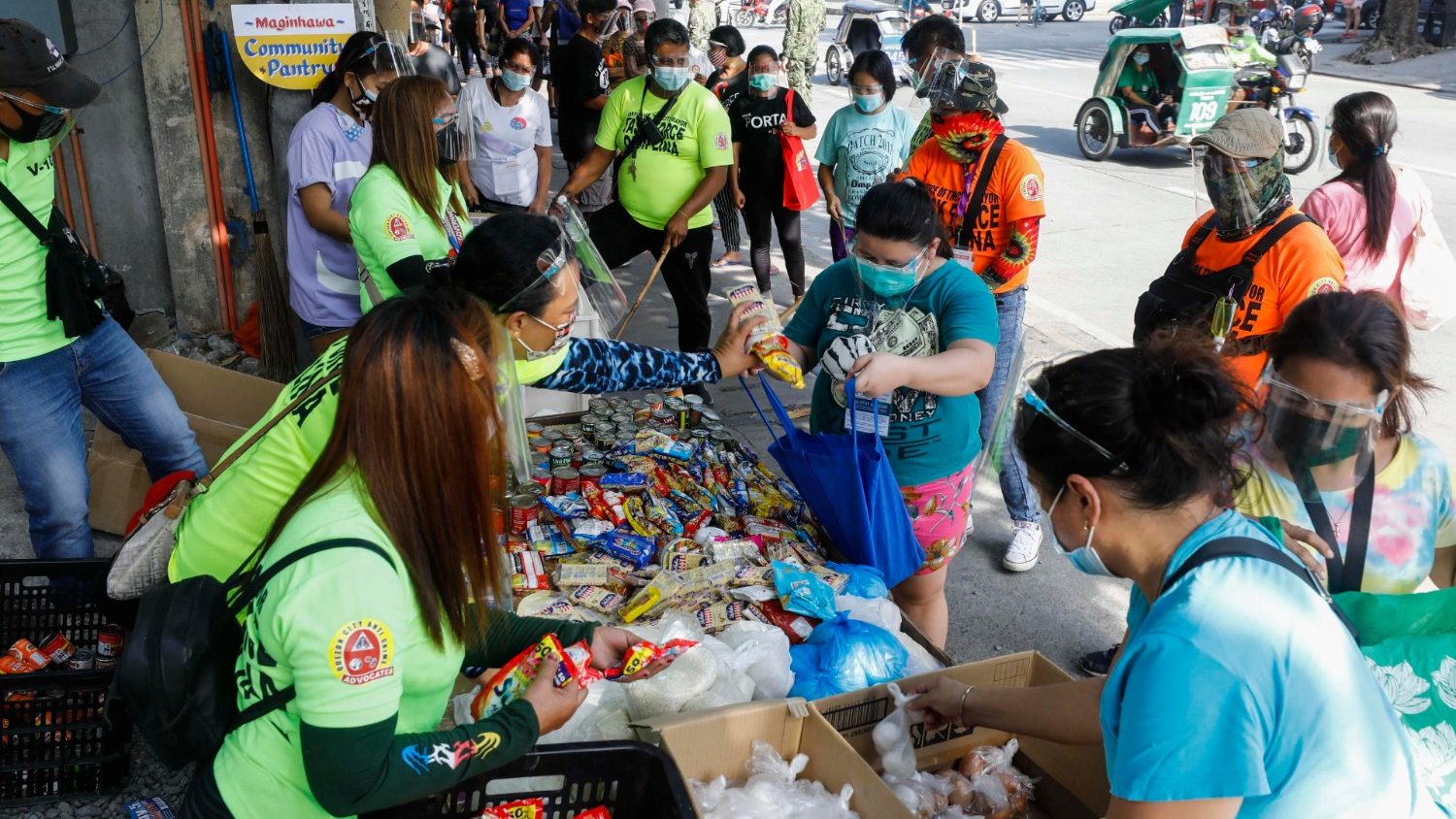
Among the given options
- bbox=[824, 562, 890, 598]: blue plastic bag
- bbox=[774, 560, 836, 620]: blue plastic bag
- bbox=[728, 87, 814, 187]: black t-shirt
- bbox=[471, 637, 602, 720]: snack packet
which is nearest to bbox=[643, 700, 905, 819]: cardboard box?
bbox=[471, 637, 602, 720]: snack packet

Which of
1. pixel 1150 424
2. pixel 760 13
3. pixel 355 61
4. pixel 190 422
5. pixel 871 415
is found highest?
pixel 760 13

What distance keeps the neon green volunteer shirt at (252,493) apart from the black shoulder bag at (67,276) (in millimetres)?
1349

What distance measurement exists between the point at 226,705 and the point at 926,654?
6.00 ft

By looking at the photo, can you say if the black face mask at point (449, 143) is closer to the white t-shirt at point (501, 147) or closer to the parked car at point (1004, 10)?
the white t-shirt at point (501, 147)

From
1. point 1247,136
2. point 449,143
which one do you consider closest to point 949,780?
point 1247,136

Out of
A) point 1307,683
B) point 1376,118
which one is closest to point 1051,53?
point 1376,118

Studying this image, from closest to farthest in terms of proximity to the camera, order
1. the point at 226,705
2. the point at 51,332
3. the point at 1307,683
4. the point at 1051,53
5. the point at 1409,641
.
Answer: the point at 1307,683 < the point at 226,705 < the point at 1409,641 < the point at 51,332 < the point at 1051,53

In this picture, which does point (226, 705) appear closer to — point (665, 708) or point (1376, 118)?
point (665, 708)

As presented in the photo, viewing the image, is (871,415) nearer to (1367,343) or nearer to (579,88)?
(1367,343)

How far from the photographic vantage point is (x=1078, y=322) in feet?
24.3

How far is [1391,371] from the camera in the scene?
2.29 meters

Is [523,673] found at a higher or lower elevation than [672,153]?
lower

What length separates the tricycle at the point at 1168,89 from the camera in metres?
12.4

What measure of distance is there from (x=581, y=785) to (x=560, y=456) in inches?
77.3
